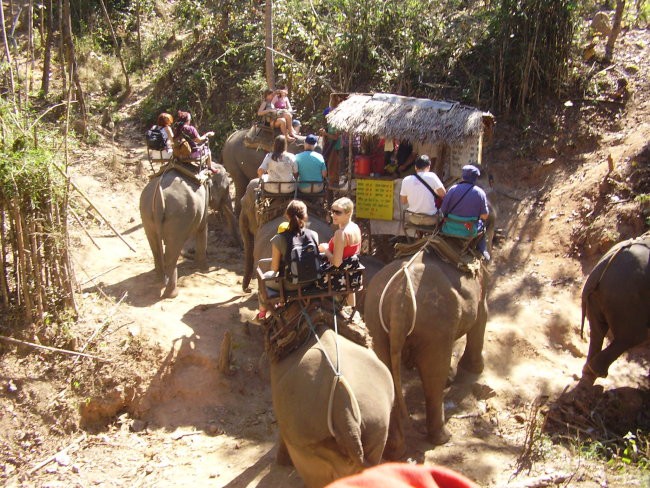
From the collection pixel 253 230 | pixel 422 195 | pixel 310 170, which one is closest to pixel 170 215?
pixel 253 230

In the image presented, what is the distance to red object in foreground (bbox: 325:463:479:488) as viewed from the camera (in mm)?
1873

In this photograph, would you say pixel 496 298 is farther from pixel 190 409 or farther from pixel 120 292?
pixel 120 292

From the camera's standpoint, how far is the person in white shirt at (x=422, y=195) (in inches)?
285

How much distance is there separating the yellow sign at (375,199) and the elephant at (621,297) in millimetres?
2927

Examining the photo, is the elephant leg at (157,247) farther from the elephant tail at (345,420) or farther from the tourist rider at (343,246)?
the elephant tail at (345,420)

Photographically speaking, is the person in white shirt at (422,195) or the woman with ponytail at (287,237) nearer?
the woman with ponytail at (287,237)

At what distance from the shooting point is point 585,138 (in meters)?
11.6

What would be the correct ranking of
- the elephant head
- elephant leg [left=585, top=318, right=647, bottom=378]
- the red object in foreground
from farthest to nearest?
the elephant head, elephant leg [left=585, top=318, right=647, bottom=378], the red object in foreground

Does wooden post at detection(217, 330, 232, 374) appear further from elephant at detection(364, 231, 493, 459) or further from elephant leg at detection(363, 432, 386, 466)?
elephant leg at detection(363, 432, 386, 466)

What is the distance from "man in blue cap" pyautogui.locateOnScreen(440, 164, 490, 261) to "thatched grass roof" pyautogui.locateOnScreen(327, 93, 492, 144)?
1797mm

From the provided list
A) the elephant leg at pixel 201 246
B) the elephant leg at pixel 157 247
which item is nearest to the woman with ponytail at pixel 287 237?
the elephant leg at pixel 157 247

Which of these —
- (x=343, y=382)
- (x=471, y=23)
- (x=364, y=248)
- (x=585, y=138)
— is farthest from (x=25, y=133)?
(x=471, y=23)

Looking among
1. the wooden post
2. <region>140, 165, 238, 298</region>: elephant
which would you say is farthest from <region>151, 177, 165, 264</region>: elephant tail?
the wooden post

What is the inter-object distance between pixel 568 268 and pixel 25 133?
7.70 metres
